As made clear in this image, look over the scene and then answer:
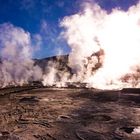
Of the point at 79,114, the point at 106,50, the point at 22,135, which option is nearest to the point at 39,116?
the point at 79,114

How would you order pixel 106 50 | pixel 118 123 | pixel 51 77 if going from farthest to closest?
pixel 51 77, pixel 106 50, pixel 118 123

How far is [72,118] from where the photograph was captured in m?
14.0

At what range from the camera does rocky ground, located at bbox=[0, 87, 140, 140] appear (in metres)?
11.4

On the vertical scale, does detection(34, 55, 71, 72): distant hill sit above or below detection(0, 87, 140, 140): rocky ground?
above

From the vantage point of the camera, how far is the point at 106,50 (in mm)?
33844

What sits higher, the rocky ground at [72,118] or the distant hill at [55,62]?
the distant hill at [55,62]

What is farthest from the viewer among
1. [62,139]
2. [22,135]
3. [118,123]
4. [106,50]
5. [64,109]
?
[106,50]

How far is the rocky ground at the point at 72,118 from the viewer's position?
11391 mm

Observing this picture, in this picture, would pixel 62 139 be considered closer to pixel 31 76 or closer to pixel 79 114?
pixel 79 114

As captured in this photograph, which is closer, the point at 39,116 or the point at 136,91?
the point at 39,116

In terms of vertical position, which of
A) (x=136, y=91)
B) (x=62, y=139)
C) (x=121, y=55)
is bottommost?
(x=62, y=139)

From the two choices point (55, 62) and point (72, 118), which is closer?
point (72, 118)

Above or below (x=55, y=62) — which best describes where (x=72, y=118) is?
below

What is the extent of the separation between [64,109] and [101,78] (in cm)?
1397
